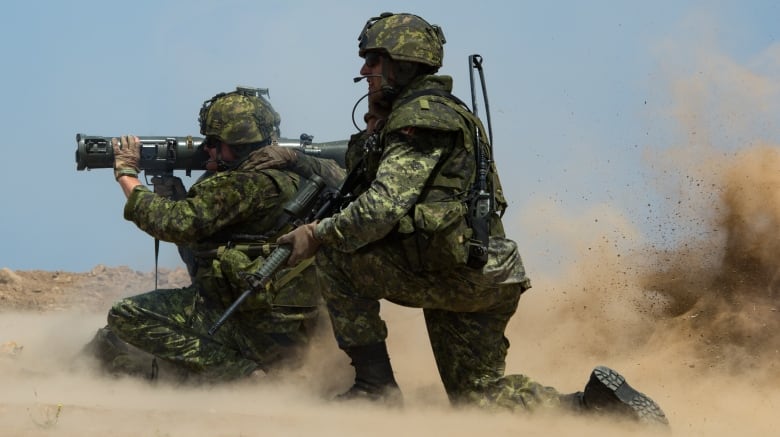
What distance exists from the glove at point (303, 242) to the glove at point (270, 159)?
45.3 inches

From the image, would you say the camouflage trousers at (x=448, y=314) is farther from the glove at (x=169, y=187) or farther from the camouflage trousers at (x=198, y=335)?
the glove at (x=169, y=187)

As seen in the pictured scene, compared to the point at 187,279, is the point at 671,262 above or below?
above

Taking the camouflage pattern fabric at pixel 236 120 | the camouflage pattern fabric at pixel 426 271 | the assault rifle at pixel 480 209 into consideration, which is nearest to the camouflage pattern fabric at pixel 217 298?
the camouflage pattern fabric at pixel 236 120

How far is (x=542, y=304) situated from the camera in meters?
8.24

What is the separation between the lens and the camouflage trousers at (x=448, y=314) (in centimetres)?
558

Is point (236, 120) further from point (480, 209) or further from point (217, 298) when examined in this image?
point (480, 209)

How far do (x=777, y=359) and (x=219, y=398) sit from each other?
3035 millimetres

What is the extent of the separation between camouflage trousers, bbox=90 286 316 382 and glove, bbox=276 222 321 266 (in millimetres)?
1155

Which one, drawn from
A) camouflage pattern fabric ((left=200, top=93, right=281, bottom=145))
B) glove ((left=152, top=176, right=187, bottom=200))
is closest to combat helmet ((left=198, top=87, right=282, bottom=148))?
camouflage pattern fabric ((left=200, top=93, right=281, bottom=145))

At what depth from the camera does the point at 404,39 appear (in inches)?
222

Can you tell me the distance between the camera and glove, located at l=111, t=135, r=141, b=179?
6.96 meters

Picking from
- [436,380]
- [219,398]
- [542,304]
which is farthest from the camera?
[542,304]

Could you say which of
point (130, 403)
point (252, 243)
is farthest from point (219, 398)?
point (252, 243)

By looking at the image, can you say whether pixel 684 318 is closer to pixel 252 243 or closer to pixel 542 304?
pixel 542 304
